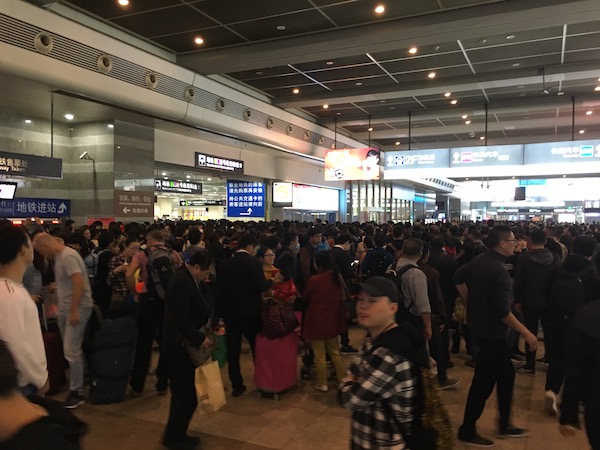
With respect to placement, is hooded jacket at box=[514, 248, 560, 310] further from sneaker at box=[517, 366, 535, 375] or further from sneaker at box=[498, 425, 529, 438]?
sneaker at box=[498, 425, 529, 438]

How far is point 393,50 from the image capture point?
1034cm

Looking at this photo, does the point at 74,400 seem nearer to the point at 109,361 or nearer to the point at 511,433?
the point at 109,361

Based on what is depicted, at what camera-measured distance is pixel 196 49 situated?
10.6 meters

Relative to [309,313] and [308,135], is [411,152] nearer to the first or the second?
[308,135]

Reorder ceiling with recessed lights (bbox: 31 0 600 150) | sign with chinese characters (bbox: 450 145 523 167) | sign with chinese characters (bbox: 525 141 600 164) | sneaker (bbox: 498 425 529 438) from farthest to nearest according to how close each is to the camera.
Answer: sign with chinese characters (bbox: 450 145 523 167) → sign with chinese characters (bbox: 525 141 600 164) → ceiling with recessed lights (bbox: 31 0 600 150) → sneaker (bbox: 498 425 529 438)

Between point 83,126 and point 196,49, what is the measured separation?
3.54m

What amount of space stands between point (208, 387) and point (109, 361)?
1413mm

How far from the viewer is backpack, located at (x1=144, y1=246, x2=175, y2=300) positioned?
4.78 metres

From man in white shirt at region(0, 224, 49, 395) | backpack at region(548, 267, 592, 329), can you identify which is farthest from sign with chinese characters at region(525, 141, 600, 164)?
man in white shirt at region(0, 224, 49, 395)

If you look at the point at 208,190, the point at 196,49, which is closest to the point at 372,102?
the point at 196,49

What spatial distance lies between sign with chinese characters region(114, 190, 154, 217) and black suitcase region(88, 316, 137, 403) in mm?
6964

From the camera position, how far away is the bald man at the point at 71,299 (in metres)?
4.40

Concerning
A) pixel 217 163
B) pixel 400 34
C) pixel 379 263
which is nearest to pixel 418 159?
pixel 217 163

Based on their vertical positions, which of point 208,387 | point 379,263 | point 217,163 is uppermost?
point 217,163
